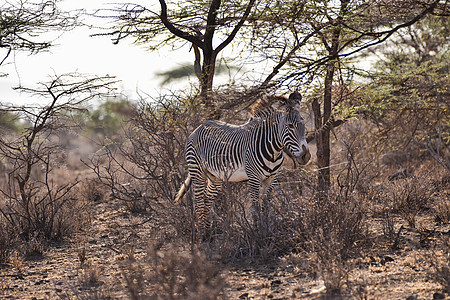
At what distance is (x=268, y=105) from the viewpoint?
6812mm

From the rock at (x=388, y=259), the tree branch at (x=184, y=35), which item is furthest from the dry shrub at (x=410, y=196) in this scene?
the tree branch at (x=184, y=35)

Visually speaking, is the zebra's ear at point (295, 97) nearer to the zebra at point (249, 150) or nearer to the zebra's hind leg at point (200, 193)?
the zebra at point (249, 150)

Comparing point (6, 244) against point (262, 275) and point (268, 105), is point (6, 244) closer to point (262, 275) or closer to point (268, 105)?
point (262, 275)

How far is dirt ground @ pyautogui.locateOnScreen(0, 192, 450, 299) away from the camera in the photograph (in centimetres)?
413

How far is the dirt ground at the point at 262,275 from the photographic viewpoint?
13.5ft

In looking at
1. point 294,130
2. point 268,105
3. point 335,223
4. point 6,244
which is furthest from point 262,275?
point 6,244

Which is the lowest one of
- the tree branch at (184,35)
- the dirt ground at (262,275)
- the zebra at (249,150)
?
the dirt ground at (262,275)

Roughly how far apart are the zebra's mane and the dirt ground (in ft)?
6.62

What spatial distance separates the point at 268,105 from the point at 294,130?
2.12ft

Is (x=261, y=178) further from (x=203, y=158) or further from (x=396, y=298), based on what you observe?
(x=396, y=298)

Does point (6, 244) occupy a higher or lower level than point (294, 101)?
lower

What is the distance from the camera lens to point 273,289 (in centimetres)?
444

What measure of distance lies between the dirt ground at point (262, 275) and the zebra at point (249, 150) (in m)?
1.02

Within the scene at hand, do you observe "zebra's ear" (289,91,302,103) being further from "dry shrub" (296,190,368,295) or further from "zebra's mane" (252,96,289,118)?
"dry shrub" (296,190,368,295)
